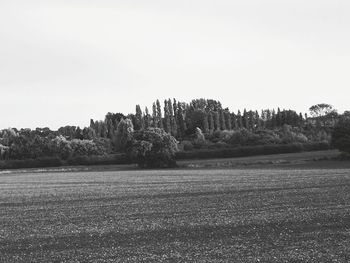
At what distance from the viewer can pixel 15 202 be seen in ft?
131

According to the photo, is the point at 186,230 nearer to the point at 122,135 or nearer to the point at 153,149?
the point at 153,149

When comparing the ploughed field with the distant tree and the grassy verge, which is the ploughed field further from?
the distant tree

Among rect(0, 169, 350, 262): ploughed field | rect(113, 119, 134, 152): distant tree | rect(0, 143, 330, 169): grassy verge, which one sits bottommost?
rect(0, 169, 350, 262): ploughed field

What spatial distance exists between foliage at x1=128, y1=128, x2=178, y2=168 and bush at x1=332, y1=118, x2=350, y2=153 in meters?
36.4

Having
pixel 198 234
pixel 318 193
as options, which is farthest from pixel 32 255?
pixel 318 193

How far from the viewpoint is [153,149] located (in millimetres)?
111688

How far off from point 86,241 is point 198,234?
4.62m

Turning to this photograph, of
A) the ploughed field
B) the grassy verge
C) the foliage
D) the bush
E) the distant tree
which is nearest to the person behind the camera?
the ploughed field

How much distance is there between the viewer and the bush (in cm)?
9877

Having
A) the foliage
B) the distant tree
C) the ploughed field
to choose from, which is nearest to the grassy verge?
the distant tree

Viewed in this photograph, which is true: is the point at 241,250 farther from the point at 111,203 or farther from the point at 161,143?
the point at 161,143

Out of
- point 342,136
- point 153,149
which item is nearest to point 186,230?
point 342,136

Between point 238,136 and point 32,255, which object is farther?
point 238,136

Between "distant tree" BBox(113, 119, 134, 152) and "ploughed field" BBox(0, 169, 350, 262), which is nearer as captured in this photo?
"ploughed field" BBox(0, 169, 350, 262)
